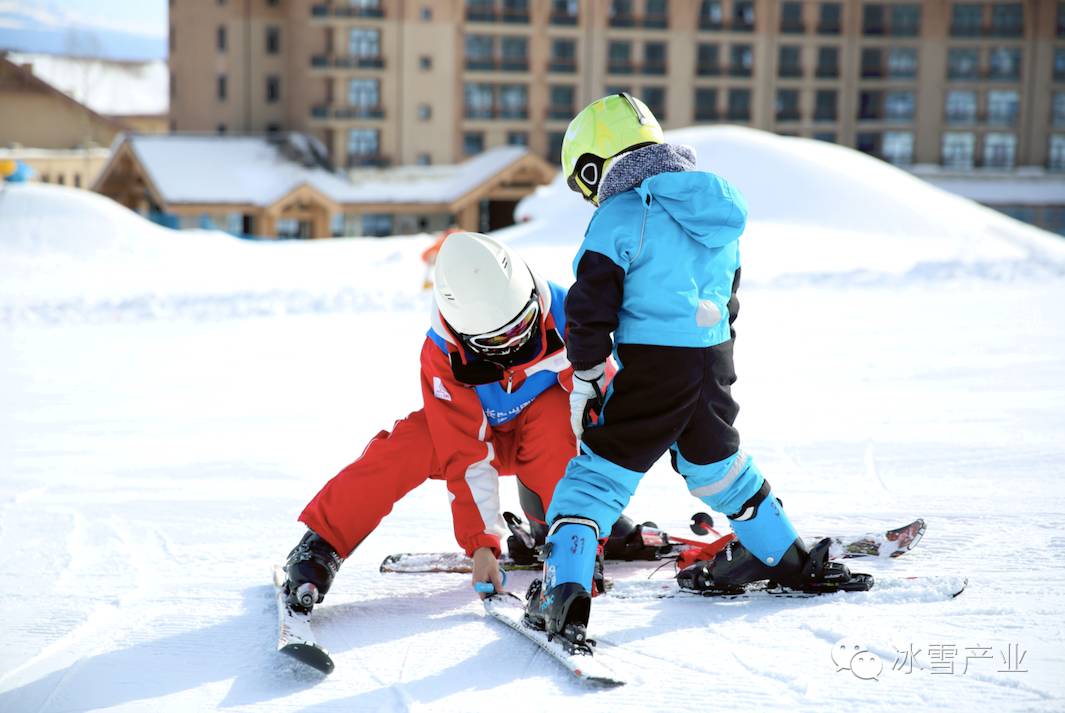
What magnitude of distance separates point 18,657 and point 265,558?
902 millimetres

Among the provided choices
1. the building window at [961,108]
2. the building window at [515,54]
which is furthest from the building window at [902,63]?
the building window at [515,54]

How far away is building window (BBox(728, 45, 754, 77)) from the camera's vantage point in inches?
1282

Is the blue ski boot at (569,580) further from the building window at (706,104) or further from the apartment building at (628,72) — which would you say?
the building window at (706,104)

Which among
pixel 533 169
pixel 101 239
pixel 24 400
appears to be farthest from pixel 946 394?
pixel 533 169

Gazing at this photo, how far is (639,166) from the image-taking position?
113 inches

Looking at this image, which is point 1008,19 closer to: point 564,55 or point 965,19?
point 965,19

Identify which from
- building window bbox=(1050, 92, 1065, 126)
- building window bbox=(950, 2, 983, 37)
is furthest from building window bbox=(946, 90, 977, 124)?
building window bbox=(1050, 92, 1065, 126)

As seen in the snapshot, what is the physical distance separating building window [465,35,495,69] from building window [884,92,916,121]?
480 inches

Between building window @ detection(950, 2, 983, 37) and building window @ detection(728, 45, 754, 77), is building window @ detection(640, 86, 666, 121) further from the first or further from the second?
building window @ detection(950, 2, 983, 37)

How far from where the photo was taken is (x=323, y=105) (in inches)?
1187

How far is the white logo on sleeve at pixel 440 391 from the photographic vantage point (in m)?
3.12

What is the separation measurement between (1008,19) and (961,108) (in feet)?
9.84

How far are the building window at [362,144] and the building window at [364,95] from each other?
58 cm

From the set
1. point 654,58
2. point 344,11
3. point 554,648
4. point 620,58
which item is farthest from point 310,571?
point 654,58
